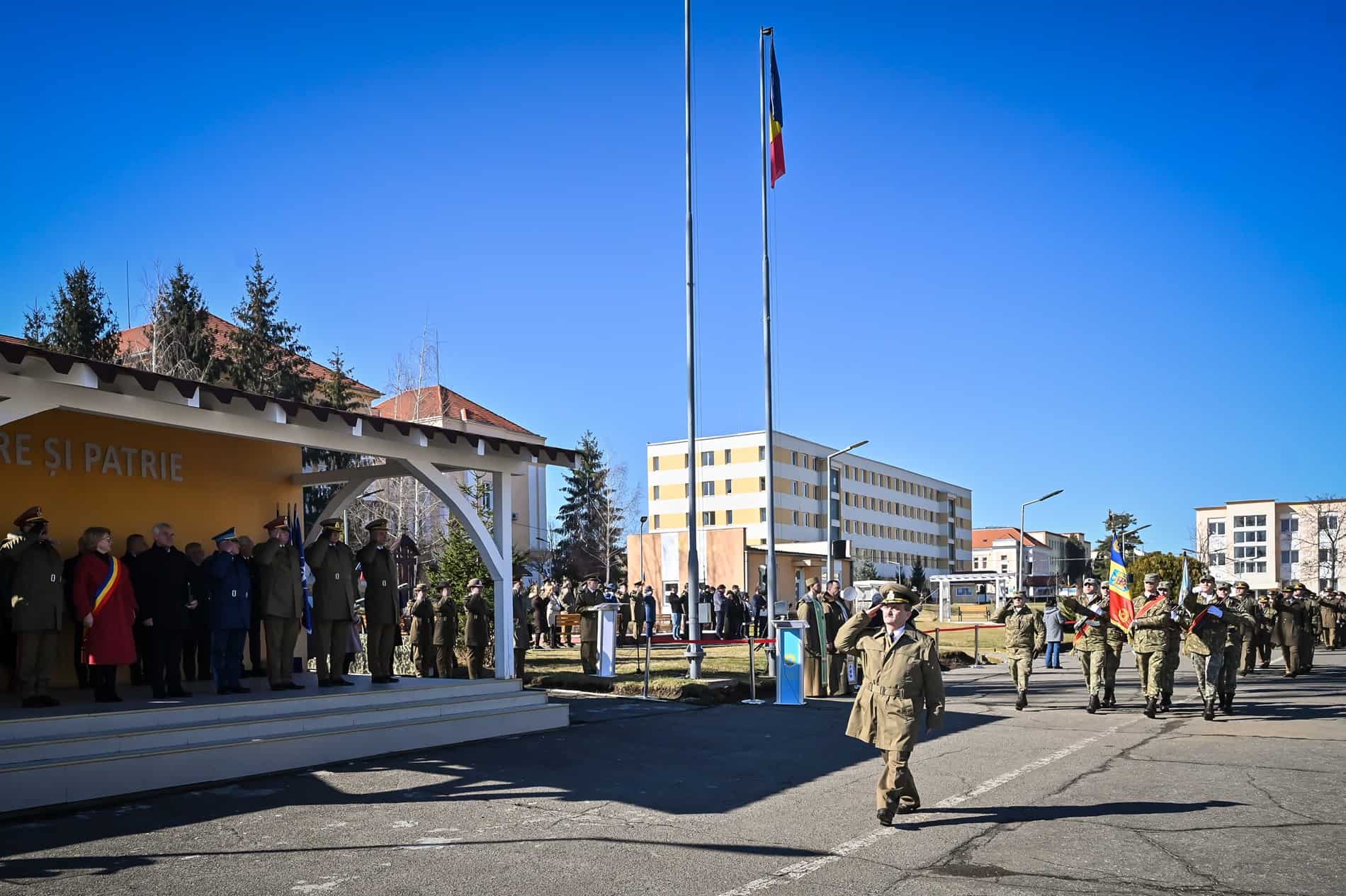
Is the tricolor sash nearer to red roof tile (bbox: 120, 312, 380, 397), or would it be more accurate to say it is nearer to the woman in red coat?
the woman in red coat

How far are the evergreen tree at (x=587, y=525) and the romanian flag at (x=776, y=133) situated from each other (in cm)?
5483

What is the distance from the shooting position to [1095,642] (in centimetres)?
1566

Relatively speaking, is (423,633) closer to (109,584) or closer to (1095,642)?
(109,584)

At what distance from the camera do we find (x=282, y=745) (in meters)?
10.5

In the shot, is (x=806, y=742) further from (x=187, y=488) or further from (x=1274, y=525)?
(x=1274, y=525)

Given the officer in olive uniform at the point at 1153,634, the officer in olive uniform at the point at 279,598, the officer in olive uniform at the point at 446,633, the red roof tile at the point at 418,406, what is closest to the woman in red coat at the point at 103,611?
the officer in olive uniform at the point at 279,598

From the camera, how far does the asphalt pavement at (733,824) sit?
6367mm

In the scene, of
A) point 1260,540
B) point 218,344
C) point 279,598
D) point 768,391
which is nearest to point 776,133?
point 768,391

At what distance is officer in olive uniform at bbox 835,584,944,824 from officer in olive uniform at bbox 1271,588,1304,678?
711 inches

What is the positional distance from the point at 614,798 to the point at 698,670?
381 inches

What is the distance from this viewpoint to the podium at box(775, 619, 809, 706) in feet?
54.4

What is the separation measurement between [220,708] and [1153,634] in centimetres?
1207

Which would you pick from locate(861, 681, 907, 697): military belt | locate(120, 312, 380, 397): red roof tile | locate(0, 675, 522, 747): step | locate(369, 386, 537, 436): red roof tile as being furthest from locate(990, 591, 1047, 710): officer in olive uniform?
locate(120, 312, 380, 397): red roof tile

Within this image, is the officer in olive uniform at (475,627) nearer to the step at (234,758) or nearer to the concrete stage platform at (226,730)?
the concrete stage platform at (226,730)
